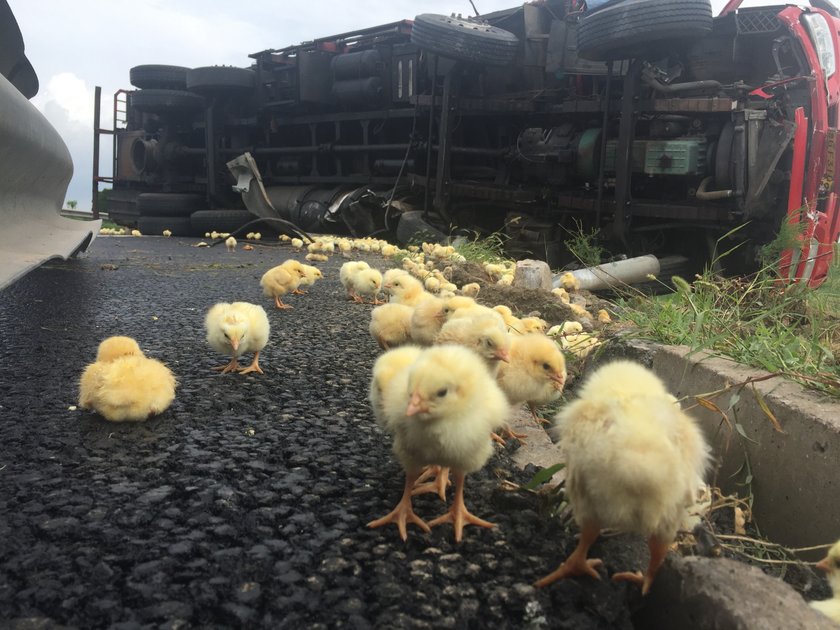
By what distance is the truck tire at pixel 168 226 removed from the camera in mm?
14633

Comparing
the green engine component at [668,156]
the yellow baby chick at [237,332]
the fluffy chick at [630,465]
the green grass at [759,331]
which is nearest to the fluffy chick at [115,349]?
the yellow baby chick at [237,332]

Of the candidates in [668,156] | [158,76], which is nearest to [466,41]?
[668,156]

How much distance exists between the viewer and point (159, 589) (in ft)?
4.25

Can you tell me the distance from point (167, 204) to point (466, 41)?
29.6ft

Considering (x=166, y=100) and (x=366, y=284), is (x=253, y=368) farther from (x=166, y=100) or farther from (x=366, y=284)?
(x=166, y=100)

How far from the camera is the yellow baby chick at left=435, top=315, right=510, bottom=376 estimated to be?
7.24ft

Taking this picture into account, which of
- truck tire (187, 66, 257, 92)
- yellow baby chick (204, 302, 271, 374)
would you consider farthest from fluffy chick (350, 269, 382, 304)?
truck tire (187, 66, 257, 92)

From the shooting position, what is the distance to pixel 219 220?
13711mm

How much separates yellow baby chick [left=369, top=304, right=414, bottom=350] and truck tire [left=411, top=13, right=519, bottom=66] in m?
6.57

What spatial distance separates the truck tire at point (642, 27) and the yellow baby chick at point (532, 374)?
5598mm

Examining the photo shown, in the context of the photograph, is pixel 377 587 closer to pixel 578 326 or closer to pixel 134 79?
pixel 578 326

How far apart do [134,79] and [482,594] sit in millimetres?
17400

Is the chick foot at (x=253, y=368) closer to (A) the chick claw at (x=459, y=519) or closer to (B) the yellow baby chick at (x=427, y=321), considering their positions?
(B) the yellow baby chick at (x=427, y=321)

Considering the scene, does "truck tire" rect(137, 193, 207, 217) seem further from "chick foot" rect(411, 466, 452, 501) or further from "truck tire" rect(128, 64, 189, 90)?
"chick foot" rect(411, 466, 452, 501)
